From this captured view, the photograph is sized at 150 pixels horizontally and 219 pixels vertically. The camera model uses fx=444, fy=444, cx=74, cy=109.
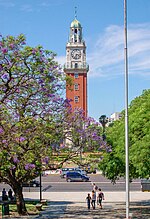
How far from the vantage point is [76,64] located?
98.0 metres

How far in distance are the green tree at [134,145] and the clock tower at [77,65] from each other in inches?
2437

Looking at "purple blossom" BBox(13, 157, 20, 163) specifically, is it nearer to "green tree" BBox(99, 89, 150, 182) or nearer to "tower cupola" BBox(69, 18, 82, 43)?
"green tree" BBox(99, 89, 150, 182)

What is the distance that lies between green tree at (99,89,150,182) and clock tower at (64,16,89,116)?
6190cm

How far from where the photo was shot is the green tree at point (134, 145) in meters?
22.8

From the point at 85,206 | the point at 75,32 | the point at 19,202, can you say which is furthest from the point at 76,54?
the point at 19,202

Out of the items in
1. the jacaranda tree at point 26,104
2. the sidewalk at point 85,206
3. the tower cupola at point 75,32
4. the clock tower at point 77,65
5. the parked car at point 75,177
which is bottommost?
the sidewalk at point 85,206

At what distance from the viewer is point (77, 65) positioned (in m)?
97.6

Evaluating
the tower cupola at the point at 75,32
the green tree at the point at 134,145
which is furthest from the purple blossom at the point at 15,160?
the tower cupola at the point at 75,32

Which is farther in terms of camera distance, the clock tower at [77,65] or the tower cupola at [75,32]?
the tower cupola at [75,32]

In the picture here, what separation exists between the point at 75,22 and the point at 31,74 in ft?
277

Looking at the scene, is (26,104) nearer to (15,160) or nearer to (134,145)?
(15,160)

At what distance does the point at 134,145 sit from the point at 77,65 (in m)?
75.1

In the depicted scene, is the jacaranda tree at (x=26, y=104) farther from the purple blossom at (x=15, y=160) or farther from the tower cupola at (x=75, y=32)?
the tower cupola at (x=75, y=32)

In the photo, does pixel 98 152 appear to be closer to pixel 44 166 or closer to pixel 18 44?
pixel 44 166
